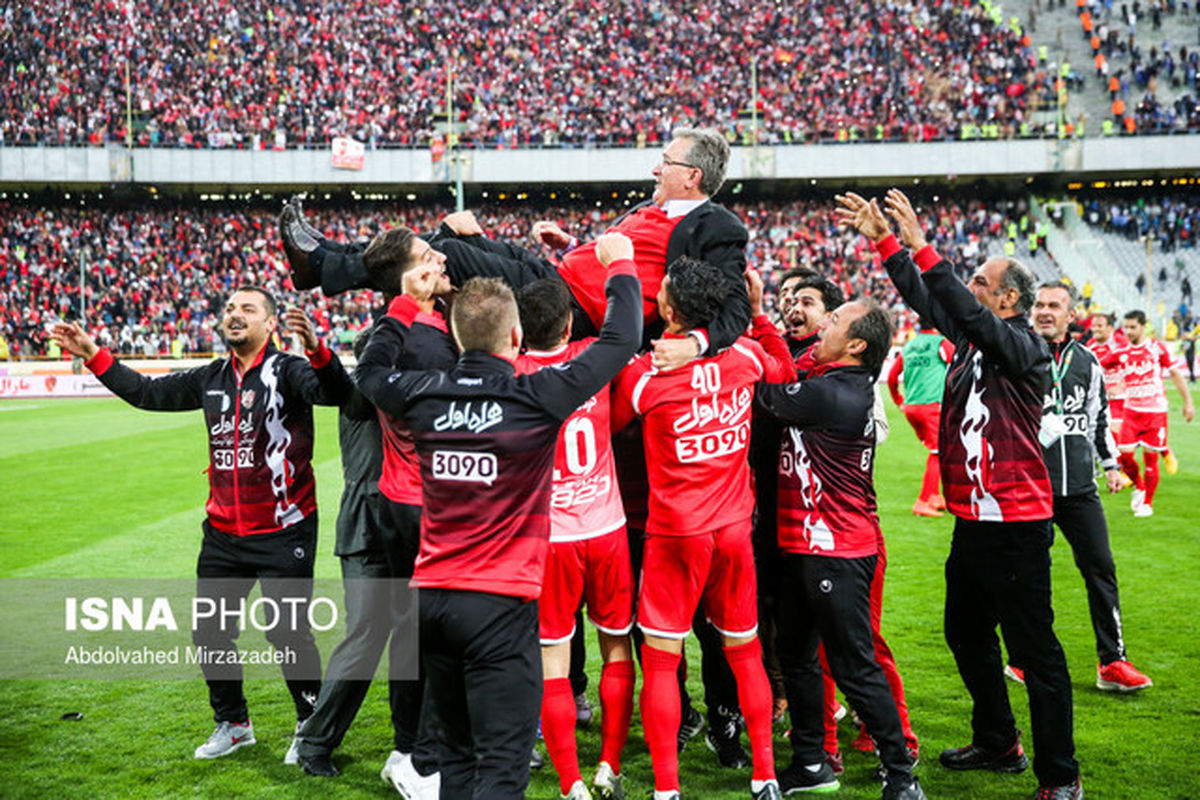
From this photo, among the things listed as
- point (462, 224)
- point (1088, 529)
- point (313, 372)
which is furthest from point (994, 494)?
point (313, 372)

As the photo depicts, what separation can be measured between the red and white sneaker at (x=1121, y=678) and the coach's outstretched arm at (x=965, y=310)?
8.29 ft

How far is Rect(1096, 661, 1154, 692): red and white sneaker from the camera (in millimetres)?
5973

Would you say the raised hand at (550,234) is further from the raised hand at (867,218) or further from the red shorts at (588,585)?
the red shorts at (588,585)

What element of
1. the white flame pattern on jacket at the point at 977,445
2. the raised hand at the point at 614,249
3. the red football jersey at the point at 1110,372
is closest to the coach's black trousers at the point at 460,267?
the raised hand at the point at 614,249

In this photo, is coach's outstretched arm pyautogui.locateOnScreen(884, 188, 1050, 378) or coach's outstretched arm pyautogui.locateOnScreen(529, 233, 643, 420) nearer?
coach's outstretched arm pyautogui.locateOnScreen(529, 233, 643, 420)

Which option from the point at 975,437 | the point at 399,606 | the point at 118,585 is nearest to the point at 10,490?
the point at 118,585

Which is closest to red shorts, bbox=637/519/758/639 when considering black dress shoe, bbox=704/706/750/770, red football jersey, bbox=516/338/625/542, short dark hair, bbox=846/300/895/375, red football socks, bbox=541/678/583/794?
red football jersey, bbox=516/338/625/542

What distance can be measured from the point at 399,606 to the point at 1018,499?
300 cm

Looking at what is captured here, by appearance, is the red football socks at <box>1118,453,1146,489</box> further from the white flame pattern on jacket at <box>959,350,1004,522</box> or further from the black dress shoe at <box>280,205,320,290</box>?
the black dress shoe at <box>280,205,320,290</box>

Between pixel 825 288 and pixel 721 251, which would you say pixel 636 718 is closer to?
pixel 825 288

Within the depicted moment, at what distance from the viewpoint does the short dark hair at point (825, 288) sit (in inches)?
220

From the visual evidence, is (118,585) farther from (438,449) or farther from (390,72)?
(390,72)

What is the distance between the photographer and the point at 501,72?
4662cm

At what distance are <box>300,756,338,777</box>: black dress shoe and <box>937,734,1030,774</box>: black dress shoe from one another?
9.93 feet
